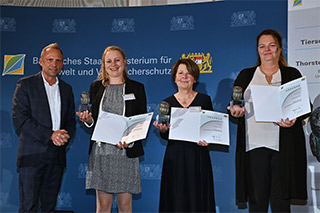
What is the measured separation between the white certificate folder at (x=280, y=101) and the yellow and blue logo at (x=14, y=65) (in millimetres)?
3357

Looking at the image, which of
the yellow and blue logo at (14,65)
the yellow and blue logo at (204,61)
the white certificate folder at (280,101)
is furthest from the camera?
the yellow and blue logo at (14,65)

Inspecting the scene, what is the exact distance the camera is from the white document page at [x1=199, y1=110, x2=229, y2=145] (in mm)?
3203

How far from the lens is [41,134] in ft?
10.5

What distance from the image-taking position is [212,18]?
455 centimetres

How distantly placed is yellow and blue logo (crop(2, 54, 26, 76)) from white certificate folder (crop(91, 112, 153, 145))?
2.18 m

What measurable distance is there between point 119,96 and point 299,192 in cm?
193

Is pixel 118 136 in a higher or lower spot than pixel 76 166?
higher

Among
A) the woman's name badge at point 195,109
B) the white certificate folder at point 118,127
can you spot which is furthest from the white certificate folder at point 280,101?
the white certificate folder at point 118,127

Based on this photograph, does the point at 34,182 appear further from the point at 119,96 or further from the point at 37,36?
the point at 37,36

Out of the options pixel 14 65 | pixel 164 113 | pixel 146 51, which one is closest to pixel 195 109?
pixel 164 113

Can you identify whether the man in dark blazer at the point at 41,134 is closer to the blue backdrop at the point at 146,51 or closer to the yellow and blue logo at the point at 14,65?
the blue backdrop at the point at 146,51

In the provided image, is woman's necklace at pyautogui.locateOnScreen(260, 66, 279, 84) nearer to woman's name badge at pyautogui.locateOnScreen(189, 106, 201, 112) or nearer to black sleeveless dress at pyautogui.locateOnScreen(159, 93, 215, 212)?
woman's name badge at pyautogui.locateOnScreen(189, 106, 201, 112)

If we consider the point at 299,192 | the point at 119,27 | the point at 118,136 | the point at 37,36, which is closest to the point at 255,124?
the point at 299,192

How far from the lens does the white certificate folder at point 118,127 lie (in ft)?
10.7
